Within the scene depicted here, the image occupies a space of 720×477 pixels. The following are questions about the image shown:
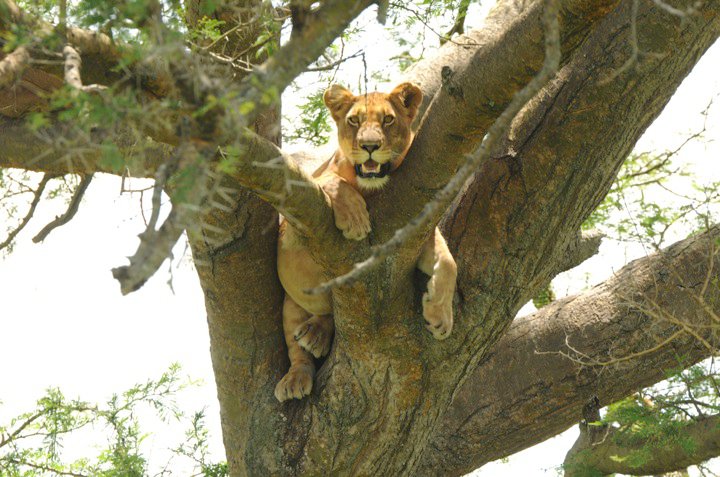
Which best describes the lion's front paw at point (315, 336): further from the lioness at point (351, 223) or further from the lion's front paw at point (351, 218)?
the lion's front paw at point (351, 218)

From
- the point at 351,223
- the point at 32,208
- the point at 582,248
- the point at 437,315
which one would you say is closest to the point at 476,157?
the point at 351,223

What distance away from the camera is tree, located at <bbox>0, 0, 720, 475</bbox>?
3662 mm

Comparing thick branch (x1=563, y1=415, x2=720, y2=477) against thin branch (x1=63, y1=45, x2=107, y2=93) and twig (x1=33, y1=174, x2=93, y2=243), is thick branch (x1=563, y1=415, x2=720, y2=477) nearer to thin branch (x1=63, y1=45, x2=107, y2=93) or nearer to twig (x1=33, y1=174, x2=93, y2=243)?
twig (x1=33, y1=174, x2=93, y2=243)

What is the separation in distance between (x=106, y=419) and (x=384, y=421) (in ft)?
8.21

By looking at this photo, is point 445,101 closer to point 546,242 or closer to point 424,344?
point 546,242

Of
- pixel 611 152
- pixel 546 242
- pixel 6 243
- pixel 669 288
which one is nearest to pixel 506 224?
pixel 546 242

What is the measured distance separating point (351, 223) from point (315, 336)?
1.06m

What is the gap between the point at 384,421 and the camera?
4.52 m

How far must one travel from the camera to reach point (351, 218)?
4055 mm

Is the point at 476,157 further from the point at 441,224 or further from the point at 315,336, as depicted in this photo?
the point at 315,336

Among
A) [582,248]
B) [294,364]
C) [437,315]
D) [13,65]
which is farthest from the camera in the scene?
[582,248]

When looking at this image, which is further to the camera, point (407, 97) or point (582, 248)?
point (582, 248)

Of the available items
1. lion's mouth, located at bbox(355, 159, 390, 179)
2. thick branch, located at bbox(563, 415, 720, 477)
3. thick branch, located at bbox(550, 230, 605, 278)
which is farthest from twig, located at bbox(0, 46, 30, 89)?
thick branch, located at bbox(563, 415, 720, 477)

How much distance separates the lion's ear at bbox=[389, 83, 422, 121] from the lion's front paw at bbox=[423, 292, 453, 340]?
38.6 inches
